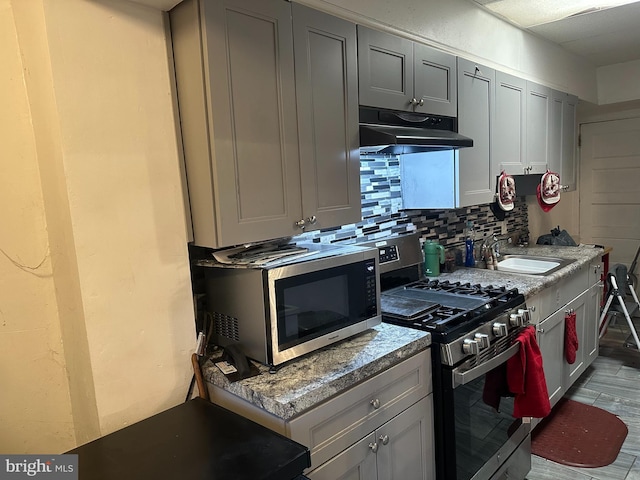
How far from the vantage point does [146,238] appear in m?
1.38

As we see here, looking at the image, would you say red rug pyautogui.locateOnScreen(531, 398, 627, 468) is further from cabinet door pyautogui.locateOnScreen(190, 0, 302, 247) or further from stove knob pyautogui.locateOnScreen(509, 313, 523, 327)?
cabinet door pyautogui.locateOnScreen(190, 0, 302, 247)

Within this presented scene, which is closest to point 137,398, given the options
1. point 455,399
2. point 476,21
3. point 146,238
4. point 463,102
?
point 146,238

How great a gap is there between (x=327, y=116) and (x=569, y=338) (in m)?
2.16

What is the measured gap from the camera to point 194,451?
3.86 ft

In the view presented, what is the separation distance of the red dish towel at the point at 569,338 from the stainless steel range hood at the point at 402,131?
142cm

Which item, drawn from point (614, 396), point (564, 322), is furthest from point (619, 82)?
point (614, 396)

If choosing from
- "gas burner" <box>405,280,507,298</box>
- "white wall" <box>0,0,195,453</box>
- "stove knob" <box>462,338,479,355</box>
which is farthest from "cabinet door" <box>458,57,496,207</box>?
"white wall" <box>0,0,195,453</box>

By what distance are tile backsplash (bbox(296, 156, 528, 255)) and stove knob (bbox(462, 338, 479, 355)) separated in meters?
0.76

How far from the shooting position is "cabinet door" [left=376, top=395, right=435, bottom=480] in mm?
1554

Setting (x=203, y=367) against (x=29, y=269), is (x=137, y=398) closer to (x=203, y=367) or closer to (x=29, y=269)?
(x=203, y=367)

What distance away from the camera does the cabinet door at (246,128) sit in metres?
1.38

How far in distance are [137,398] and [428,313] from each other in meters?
1.17

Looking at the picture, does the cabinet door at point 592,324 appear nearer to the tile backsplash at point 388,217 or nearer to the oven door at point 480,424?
the tile backsplash at point 388,217

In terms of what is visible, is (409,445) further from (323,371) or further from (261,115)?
(261,115)
